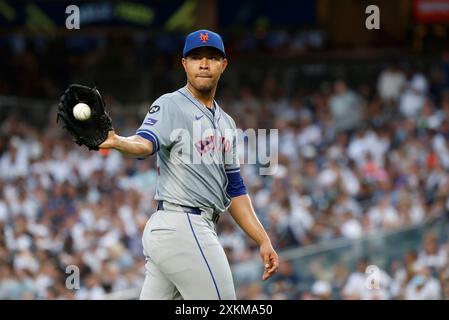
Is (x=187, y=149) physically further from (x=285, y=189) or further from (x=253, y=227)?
(x=285, y=189)

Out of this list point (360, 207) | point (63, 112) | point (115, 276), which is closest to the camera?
point (63, 112)

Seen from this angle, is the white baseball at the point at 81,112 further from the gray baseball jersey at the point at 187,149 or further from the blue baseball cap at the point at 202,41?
the blue baseball cap at the point at 202,41

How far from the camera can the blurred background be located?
11.8 metres

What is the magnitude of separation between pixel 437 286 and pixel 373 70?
21.4ft

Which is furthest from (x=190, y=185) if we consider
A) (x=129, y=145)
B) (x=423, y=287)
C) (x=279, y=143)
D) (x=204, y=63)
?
(x=279, y=143)

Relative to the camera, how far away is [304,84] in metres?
17.0

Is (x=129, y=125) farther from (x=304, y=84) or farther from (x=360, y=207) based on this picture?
(x=360, y=207)

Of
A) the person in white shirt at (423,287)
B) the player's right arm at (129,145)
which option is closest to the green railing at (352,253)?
the person in white shirt at (423,287)

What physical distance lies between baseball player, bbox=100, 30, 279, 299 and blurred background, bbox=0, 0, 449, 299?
13.1 ft

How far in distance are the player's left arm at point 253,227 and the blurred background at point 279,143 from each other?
3.73m

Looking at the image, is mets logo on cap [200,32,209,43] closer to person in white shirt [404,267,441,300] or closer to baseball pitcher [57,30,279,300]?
baseball pitcher [57,30,279,300]

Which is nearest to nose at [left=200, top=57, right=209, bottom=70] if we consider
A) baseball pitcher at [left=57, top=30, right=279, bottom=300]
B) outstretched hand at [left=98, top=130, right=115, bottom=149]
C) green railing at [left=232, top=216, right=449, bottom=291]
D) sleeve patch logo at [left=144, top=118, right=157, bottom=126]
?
baseball pitcher at [left=57, top=30, right=279, bottom=300]

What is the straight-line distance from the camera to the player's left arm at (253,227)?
5590mm

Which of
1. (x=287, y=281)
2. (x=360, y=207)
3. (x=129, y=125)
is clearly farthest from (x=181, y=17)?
(x=287, y=281)
